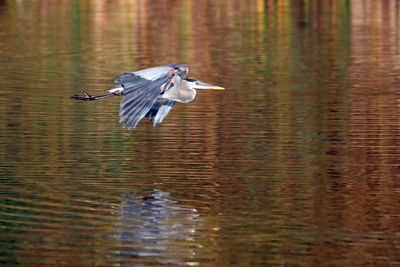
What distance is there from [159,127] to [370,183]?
475 centimetres

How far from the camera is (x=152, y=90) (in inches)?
492

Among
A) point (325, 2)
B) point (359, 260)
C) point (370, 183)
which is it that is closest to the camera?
point (359, 260)

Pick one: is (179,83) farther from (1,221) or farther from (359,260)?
(359,260)

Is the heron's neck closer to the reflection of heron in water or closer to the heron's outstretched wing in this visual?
the heron's outstretched wing

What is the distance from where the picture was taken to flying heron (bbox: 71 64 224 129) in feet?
40.2

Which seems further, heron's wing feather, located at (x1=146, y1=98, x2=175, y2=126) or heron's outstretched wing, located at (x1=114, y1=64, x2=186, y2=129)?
heron's wing feather, located at (x1=146, y1=98, x2=175, y2=126)

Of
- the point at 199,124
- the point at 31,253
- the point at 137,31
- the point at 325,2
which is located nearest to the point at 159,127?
the point at 199,124

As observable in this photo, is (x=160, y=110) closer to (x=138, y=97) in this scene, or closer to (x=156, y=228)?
(x=138, y=97)

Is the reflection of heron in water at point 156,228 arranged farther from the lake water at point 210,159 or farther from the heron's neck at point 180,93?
the heron's neck at point 180,93

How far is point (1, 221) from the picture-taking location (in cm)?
1062

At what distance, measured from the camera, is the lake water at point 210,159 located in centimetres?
990

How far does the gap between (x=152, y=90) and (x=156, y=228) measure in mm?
2575

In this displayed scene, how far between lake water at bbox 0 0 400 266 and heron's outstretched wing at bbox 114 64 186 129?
0.85m

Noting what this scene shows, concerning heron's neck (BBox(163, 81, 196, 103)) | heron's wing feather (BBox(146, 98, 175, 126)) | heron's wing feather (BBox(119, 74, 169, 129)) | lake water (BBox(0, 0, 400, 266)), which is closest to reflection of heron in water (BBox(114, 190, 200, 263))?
lake water (BBox(0, 0, 400, 266))
